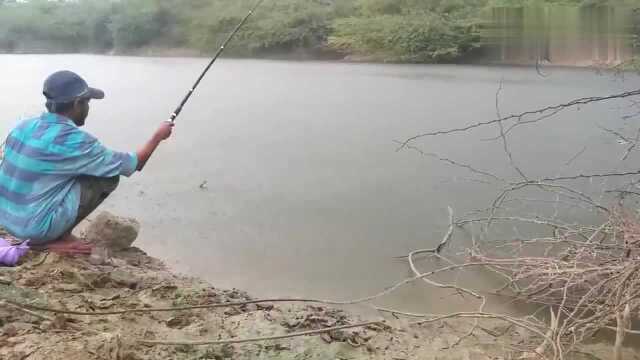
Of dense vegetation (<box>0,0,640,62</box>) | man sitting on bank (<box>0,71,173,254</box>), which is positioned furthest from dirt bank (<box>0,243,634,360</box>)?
dense vegetation (<box>0,0,640,62</box>)

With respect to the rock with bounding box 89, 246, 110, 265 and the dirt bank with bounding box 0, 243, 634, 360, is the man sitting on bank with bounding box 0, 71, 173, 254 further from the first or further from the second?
the rock with bounding box 89, 246, 110, 265

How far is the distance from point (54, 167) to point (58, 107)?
10.5 inches

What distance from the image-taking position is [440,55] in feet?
66.9

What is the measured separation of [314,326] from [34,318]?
1.15 metres

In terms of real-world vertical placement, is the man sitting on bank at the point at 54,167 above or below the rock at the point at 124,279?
above

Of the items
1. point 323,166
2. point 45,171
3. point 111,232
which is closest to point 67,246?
point 45,171

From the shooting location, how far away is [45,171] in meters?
2.47

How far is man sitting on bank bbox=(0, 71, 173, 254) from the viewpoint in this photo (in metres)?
2.47

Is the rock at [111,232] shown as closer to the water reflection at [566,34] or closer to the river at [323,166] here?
the river at [323,166]

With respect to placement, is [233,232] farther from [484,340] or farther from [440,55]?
[440,55]

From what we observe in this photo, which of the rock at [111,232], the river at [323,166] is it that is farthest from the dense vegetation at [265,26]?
the rock at [111,232]

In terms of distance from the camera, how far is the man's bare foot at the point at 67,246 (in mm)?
2719

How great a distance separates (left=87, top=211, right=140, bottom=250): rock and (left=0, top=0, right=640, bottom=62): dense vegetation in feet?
37.0

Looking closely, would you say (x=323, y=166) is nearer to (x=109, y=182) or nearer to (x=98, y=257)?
(x=98, y=257)
